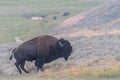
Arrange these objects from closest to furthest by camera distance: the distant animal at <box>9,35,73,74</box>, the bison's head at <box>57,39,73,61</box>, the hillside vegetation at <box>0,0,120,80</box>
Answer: the hillside vegetation at <box>0,0,120,80</box> → the distant animal at <box>9,35,73,74</box> → the bison's head at <box>57,39,73,61</box>

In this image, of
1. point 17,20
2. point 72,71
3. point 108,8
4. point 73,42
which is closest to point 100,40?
point 73,42

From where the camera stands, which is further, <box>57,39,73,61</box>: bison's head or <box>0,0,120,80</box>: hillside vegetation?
<box>57,39,73,61</box>: bison's head

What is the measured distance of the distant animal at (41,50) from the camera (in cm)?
1834

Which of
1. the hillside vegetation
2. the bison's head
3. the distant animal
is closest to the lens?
the hillside vegetation

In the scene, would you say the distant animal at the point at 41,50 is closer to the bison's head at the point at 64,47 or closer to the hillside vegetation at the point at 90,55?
the bison's head at the point at 64,47

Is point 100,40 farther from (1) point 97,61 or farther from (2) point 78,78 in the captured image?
(2) point 78,78

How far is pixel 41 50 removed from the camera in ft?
60.0

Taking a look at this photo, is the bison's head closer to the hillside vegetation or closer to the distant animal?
the distant animal

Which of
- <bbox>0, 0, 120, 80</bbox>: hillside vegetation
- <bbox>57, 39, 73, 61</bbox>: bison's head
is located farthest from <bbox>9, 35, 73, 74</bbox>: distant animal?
→ <bbox>0, 0, 120, 80</bbox>: hillside vegetation

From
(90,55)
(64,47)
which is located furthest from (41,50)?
(90,55)

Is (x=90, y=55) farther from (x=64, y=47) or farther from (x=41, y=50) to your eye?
(x=41, y=50)

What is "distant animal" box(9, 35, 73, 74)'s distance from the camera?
18344 mm

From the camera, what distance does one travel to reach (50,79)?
14906 mm

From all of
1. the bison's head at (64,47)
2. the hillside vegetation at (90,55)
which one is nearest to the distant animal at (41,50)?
the bison's head at (64,47)
